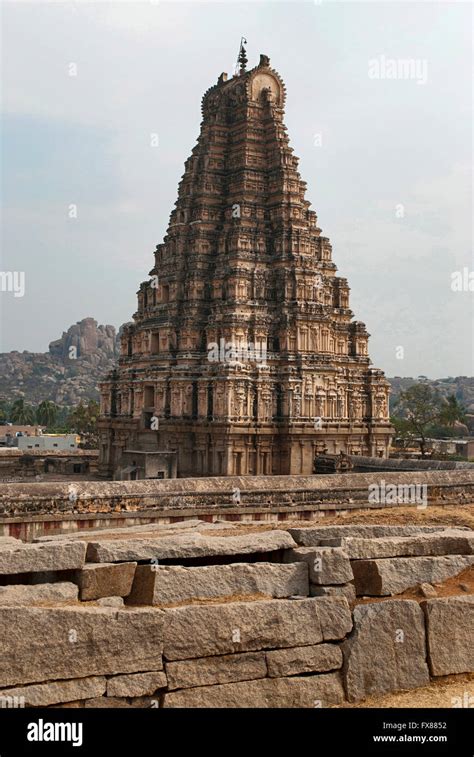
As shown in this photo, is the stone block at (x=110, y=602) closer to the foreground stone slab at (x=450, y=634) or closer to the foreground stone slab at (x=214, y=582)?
the foreground stone slab at (x=214, y=582)

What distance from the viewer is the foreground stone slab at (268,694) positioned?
6383 mm

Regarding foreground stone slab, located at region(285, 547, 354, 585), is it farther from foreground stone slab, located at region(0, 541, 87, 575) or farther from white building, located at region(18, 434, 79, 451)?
white building, located at region(18, 434, 79, 451)

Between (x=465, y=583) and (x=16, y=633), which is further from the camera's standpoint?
(x=465, y=583)

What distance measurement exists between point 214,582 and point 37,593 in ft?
5.04

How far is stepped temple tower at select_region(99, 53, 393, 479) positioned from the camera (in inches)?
1291

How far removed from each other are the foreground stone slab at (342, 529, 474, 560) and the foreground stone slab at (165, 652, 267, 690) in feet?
4.97

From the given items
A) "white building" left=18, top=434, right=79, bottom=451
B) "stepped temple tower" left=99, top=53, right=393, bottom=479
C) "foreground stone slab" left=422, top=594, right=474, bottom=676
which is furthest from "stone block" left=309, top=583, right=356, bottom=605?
"white building" left=18, top=434, right=79, bottom=451

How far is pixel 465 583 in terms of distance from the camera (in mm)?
8031

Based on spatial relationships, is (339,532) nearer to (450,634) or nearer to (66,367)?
(450,634)

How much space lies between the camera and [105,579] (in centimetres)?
682

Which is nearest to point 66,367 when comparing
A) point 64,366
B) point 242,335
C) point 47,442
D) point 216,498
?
point 64,366
